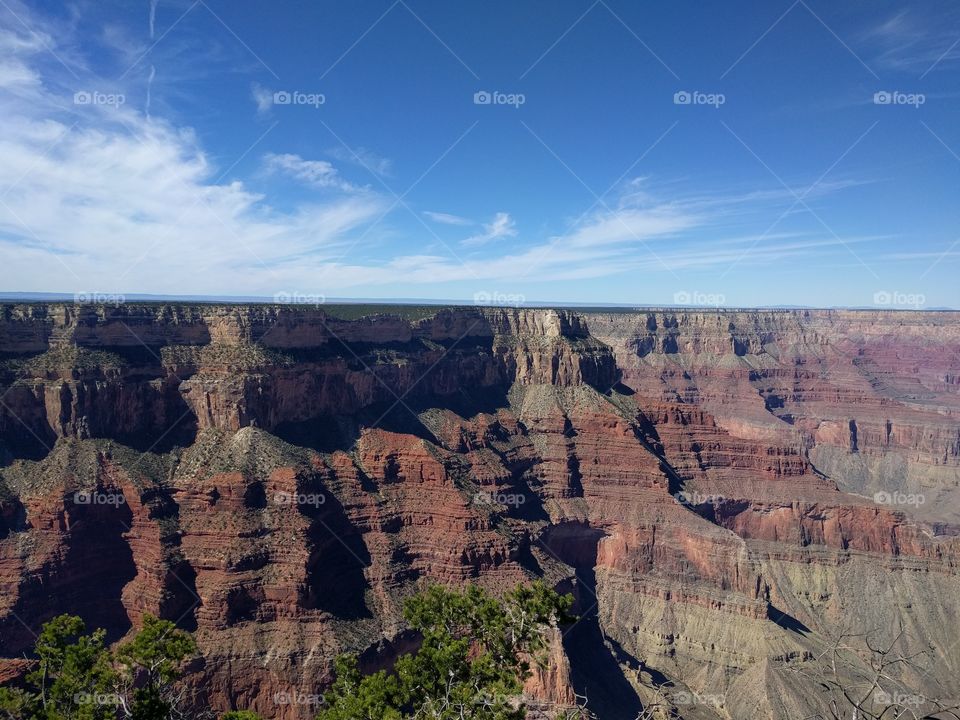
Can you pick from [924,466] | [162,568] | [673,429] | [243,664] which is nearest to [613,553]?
[673,429]

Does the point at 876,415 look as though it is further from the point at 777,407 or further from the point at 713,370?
the point at 713,370

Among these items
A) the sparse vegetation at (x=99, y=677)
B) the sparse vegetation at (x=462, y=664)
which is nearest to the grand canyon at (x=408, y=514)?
the sparse vegetation at (x=99, y=677)

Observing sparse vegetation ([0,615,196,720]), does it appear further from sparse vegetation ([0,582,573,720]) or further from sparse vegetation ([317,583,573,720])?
sparse vegetation ([317,583,573,720])

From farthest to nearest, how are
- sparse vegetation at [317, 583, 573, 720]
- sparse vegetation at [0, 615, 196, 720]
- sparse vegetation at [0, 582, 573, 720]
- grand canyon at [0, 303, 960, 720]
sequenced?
grand canyon at [0, 303, 960, 720], sparse vegetation at [317, 583, 573, 720], sparse vegetation at [0, 582, 573, 720], sparse vegetation at [0, 615, 196, 720]

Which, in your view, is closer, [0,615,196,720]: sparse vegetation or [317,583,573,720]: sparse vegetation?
[0,615,196,720]: sparse vegetation

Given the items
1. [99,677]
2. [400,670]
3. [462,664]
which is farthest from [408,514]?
[99,677]

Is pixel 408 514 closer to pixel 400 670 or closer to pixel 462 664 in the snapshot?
pixel 400 670

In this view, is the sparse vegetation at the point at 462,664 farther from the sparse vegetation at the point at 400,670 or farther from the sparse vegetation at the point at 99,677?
the sparse vegetation at the point at 99,677

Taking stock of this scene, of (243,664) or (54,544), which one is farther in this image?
(54,544)

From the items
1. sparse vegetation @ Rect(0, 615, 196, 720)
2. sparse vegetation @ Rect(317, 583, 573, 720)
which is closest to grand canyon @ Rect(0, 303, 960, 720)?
sparse vegetation @ Rect(0, 615, 196, 720)
